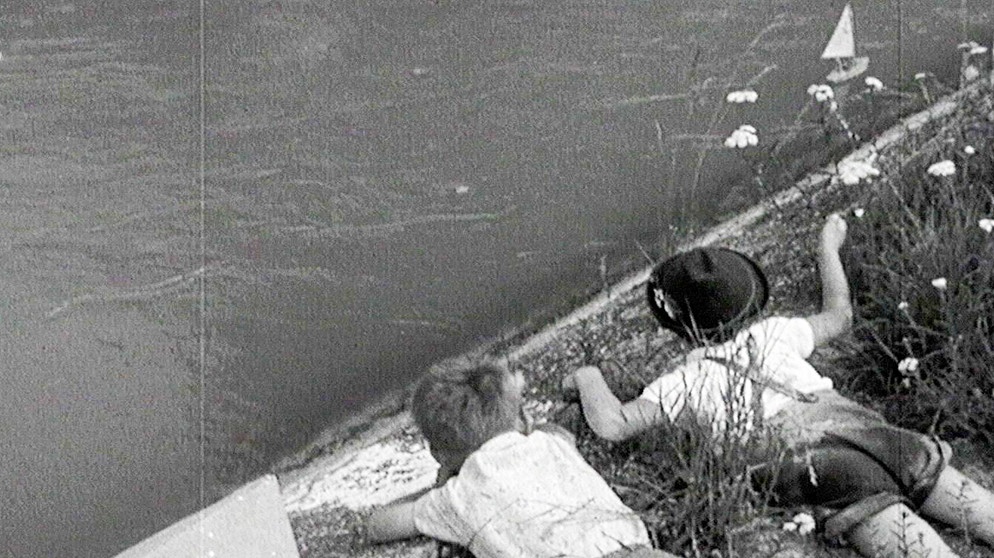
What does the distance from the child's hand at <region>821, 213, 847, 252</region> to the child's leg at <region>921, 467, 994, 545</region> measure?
80cm

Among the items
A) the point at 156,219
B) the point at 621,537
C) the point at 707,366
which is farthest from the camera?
the point at 156,219

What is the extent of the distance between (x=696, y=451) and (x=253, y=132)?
148 centimetres

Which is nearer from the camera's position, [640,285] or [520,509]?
[520,509]

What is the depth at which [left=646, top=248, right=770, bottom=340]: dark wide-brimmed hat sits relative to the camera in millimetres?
4262

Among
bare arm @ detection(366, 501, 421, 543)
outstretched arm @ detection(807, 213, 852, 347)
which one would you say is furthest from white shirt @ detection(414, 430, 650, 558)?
outstretched arm @ detection(807, 213, 852, 347)

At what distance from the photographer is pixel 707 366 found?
421 centimetres

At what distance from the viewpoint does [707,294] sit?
4.26 meters

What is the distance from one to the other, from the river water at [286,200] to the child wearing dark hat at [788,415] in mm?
740

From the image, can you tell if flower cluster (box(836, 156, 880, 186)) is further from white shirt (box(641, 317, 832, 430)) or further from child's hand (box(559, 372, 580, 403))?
child's hand (box(559, 372, 580, 403))

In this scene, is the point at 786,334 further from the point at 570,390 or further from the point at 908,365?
the point at 570,390

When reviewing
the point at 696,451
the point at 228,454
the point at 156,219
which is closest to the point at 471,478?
the point at 696,451

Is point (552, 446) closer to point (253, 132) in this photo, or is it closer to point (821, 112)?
point (253, 132)

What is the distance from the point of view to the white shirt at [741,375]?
406 centimetres

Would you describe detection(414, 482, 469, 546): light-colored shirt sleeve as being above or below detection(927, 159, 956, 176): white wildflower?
below
